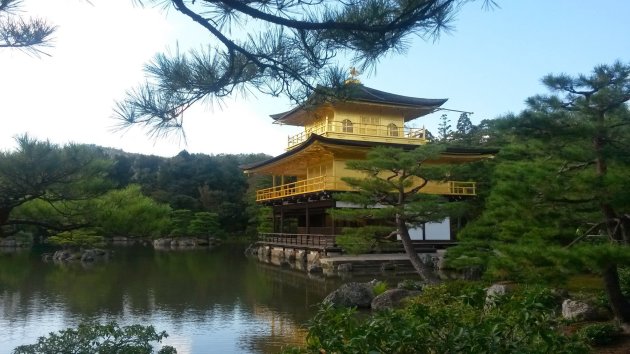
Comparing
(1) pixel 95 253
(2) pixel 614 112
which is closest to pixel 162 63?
(2) pixel 614 112

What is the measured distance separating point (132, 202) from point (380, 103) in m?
15.3

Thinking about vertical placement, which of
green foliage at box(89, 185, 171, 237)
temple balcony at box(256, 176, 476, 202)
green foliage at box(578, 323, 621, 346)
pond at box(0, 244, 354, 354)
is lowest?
pond at box(0, 244, 354, 354)

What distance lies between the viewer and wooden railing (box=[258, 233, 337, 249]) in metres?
16.5

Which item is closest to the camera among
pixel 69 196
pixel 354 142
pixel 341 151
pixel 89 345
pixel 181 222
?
pixel 69 196

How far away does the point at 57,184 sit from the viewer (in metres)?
3.55

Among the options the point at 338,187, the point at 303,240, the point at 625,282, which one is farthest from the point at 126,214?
the point at 303,240

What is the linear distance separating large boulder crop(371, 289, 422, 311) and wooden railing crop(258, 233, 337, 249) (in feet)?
19.3

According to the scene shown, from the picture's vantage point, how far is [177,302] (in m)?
9.99

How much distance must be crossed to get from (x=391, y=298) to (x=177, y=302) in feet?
13.2

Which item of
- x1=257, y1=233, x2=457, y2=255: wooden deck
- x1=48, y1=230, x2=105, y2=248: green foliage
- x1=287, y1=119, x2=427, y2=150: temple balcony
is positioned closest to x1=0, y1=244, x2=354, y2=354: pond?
x1=48, y1=230, x2=105, y2=248: green foliage

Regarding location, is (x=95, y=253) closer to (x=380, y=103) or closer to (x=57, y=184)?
(x=380, y=103)

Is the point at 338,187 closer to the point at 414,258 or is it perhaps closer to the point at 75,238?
the point at 414,258

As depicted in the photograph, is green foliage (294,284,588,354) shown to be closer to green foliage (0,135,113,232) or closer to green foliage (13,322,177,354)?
green foliage (13,322,177,354)

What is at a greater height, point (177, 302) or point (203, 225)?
point (203, 225)
